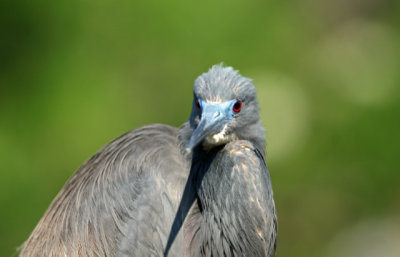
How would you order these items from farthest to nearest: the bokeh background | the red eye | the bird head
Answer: the bokeh background < the red eye < the bird head

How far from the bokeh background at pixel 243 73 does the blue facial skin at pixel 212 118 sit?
3748 millimetres

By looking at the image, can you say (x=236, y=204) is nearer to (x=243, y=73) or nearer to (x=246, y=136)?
(x=246, y=136)

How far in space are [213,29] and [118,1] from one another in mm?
1500

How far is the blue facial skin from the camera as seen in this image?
2774 mm

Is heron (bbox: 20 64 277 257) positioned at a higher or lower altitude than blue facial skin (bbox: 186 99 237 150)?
lower

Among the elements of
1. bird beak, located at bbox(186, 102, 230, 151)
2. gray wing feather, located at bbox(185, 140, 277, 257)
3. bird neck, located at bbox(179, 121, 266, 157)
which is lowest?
gray wing feather, located at bbox(185, 140, 277, 257)

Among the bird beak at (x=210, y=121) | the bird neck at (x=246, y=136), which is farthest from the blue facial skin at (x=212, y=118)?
the bird neck at (x=246, y=136)

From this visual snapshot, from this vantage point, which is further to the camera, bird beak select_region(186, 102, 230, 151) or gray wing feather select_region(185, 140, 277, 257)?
gray wing feather select_region(185, 140, 277, 257)

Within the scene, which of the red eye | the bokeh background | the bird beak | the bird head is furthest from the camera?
the bokeh background

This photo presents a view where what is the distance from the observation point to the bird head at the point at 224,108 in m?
2.91

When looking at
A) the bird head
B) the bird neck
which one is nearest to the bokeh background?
the bird neck

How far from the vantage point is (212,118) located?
286 cm

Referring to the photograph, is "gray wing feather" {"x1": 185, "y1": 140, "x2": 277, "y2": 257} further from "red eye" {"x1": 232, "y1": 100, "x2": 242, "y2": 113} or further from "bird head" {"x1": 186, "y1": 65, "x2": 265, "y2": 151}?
"red eye" {"x1": 232, "y1": 100, "x2": 242, "y2": 113}

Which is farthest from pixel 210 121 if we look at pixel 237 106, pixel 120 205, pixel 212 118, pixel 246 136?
pixel 120 205
